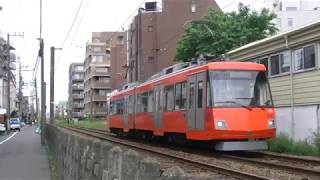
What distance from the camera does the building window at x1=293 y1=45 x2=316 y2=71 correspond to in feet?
71.8

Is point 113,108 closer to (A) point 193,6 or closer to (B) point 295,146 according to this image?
(B) point 295,146

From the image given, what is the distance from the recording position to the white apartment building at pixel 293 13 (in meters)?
104

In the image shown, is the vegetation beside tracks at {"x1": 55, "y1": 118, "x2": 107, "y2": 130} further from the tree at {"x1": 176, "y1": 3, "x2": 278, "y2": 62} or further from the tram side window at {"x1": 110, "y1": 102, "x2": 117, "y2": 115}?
the tram side window at {"x1": 110, "y1": 102, "x2": 117, "y2": 115}

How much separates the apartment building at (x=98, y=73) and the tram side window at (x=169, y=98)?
108049 mm

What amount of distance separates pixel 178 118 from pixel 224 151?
75.1 inches

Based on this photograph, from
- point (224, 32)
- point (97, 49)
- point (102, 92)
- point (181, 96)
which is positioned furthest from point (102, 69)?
point (181, 96)

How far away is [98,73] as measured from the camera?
140125 mm

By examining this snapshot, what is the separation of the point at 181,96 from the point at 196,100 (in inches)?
67.2

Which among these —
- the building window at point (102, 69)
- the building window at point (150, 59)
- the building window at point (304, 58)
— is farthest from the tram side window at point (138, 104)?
the building window at point (102, 69)

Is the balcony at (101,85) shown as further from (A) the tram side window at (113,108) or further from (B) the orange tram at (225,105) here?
(B) the orange tram at (225,105)

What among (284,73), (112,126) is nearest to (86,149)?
(284,73)

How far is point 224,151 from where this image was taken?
20.6 meters

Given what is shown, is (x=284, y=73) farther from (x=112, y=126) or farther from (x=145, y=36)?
(x=145, y=36)

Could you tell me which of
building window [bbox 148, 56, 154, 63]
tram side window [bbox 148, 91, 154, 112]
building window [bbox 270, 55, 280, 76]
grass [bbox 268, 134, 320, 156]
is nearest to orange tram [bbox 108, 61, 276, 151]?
grass [bbox 268, 134, 320, 156]
